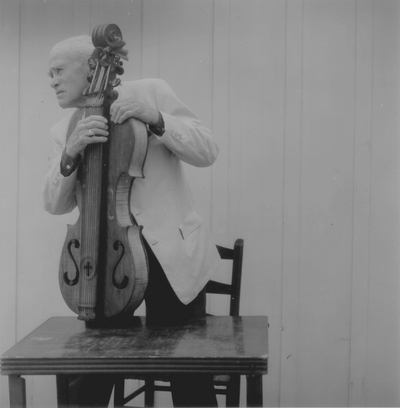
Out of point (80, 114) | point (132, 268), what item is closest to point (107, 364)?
point (132, 268)

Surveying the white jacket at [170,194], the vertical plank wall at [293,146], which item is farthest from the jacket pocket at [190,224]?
the vertical plank wall at [293,146]

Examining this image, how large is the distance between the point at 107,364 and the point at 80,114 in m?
0.83

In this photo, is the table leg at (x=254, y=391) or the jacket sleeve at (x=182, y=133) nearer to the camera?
the table leg at (x=254, y=391)

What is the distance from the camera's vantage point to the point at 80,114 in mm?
2010

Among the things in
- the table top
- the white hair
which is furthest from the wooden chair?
the white hair

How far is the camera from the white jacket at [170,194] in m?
1.90

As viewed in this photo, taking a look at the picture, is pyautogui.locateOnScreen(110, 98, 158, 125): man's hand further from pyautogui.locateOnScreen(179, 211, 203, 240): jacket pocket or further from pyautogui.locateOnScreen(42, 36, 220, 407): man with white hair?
pyautogui.locateOnScreen(179, 211, 203, 240): jacket pocket

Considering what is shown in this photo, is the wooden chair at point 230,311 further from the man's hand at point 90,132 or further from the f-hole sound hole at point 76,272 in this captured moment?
the man's hand at point 90,132

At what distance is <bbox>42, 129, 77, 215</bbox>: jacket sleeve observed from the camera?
1.91 metres

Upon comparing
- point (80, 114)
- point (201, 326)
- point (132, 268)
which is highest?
point (80, 114)

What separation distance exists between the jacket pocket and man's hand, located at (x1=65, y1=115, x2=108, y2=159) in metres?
0.37

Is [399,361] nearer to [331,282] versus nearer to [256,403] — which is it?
[331,282]

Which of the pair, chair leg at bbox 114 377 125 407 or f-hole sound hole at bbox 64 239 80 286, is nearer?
f-hole sound hole at bbox 64 239 80 286

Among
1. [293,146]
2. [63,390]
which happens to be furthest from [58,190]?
[293,146]
